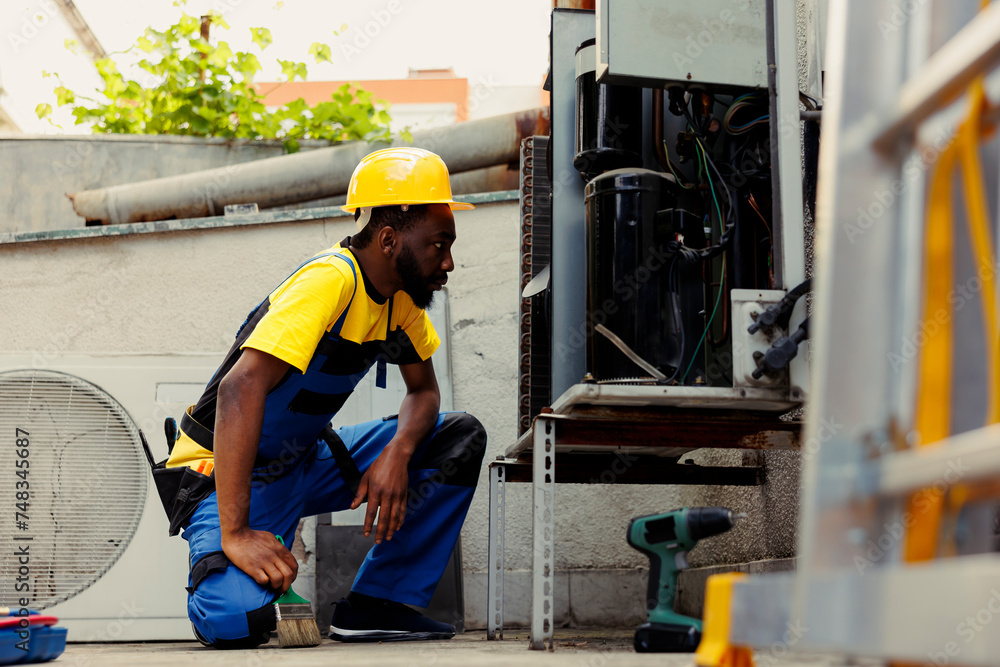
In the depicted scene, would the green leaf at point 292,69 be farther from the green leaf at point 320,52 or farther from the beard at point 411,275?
the beard at point 411,275

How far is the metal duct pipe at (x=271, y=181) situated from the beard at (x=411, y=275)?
180cm

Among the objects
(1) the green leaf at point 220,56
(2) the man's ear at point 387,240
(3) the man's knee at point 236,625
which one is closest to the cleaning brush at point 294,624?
(3) the man's knee at point 236,625

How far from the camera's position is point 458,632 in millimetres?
2949

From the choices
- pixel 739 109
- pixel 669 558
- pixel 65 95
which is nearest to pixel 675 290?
pixel 739 109

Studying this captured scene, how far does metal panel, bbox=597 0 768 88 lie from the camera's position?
2021 mm

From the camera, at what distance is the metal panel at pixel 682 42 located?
6.63 feet

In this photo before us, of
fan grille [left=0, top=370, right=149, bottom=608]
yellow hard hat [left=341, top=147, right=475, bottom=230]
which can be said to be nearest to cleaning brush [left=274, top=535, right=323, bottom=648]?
fan grille [left=0, top=370, right=149, bottom=608]

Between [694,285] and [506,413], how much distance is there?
1.25 meters

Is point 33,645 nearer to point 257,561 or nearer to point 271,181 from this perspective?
point 257,561

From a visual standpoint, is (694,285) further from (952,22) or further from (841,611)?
(841,611)

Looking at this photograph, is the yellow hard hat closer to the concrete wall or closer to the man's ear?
the man's ear

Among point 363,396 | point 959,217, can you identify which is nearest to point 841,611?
point 959,217

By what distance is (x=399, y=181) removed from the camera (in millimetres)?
2576

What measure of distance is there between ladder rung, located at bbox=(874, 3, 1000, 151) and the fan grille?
2.54 meters
